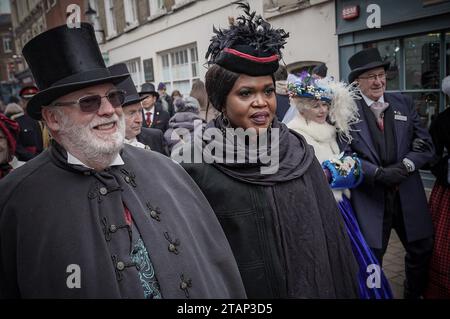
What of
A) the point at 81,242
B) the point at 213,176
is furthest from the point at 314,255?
the point at 81,242

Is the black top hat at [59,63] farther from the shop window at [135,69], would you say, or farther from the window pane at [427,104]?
the shop window at [135,69]

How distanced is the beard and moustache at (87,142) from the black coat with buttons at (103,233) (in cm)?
6

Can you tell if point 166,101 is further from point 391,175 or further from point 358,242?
point 358,242

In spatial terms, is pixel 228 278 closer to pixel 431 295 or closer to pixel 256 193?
pixel 256 193

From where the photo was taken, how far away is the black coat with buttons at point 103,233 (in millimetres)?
1461

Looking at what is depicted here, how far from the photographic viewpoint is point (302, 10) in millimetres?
6648

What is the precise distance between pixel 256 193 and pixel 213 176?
0.79 feet

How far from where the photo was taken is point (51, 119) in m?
1.69

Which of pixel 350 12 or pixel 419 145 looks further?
pixel 350 12

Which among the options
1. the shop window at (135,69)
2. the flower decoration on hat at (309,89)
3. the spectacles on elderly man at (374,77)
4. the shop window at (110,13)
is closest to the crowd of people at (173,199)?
the flower decoration on hat at (309,89)

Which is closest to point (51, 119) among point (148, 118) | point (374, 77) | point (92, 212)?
point (92, 212)

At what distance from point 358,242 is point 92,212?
190cm

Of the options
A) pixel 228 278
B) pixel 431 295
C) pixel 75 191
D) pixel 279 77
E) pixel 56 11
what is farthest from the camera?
pixel 279 77

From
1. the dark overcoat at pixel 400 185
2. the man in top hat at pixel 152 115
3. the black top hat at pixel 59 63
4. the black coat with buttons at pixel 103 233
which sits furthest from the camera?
the man in top hat at pixel 152 115
